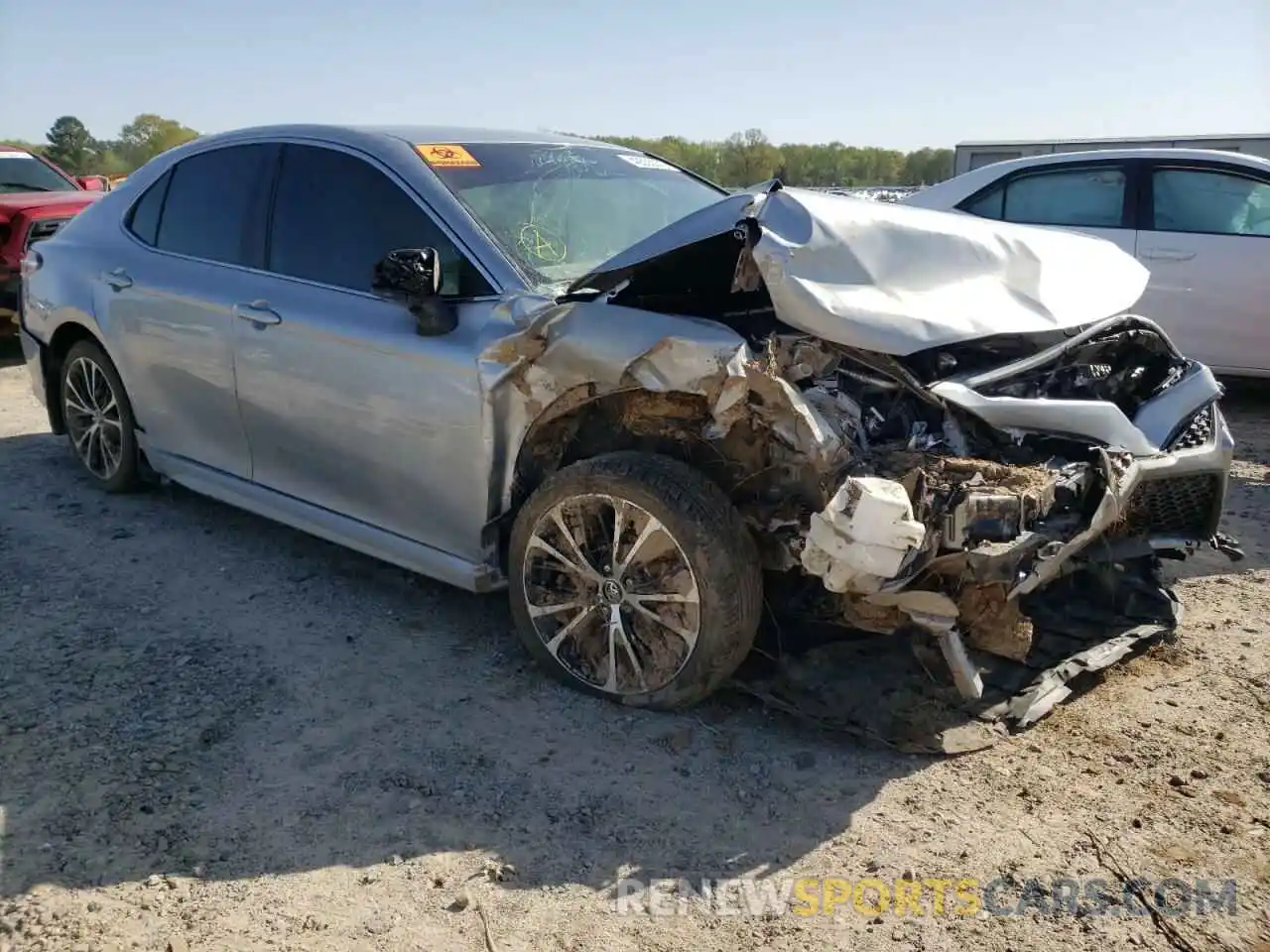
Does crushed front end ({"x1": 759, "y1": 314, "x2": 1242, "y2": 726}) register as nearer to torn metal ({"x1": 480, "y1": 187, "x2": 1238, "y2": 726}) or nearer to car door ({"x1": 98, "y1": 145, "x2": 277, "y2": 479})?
torn metal ({"x1": 480, "y1": 187, "x2": 1238, "y2": 726})

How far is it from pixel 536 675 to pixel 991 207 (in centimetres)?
533

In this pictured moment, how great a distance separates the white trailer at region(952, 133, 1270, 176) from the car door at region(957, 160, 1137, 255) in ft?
13.8

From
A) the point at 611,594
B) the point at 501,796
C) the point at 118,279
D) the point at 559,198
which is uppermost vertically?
the point at 559,198

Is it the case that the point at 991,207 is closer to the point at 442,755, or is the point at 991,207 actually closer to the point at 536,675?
the point at 536,675

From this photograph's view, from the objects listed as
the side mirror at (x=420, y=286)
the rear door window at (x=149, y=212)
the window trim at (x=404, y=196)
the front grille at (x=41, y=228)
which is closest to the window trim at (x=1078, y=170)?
the window trim at (x=404, y=196)

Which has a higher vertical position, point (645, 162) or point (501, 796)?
point (645, 162)

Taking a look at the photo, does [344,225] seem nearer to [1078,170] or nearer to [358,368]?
[358,368]

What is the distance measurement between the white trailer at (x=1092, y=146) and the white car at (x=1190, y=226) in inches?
169

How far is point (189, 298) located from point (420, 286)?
1.60 meters

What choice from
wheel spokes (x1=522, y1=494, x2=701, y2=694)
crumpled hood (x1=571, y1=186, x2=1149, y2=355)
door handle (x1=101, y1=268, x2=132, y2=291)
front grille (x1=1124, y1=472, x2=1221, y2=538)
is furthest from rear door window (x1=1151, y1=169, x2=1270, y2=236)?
door handle (x1=101, y1=268, x2=132, y2=291)

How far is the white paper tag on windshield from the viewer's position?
4.90m

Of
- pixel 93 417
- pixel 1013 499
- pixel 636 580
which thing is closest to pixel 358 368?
pixel 636 580

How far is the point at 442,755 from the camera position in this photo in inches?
129

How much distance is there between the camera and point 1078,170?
7367 mm
